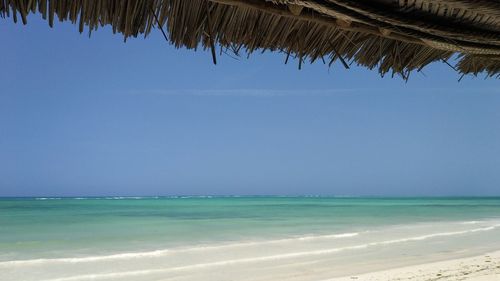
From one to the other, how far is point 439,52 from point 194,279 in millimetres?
3605

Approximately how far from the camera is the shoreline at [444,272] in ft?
13.5

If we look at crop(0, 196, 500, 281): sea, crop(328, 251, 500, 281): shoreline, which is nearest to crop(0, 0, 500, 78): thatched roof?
crop(328, 251, 500, 281): shoreline

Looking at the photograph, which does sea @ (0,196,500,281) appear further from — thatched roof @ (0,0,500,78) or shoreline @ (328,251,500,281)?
thatched roof @ (0,0,500,78)

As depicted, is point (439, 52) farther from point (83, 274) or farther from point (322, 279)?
point (83, 274)

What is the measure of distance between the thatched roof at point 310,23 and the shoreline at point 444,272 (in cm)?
304

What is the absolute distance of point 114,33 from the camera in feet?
4.94

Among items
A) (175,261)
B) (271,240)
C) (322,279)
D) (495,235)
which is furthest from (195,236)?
(495,235)

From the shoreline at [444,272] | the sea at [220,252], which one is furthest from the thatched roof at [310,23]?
the sea at [220,252]

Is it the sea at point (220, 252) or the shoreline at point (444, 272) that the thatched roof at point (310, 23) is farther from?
the sea at point (220, 252)

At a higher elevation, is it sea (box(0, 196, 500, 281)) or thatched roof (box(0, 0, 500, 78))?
thatched roof (box(0, 0, 500, 78))

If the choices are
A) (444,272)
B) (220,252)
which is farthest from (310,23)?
(220,252)

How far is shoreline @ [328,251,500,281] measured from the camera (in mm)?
4125

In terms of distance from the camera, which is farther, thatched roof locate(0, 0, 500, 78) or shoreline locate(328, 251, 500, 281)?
shoreline locate(328, 251, 500, 281)

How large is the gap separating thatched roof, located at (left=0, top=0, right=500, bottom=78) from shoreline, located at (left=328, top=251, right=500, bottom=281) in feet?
9.97
